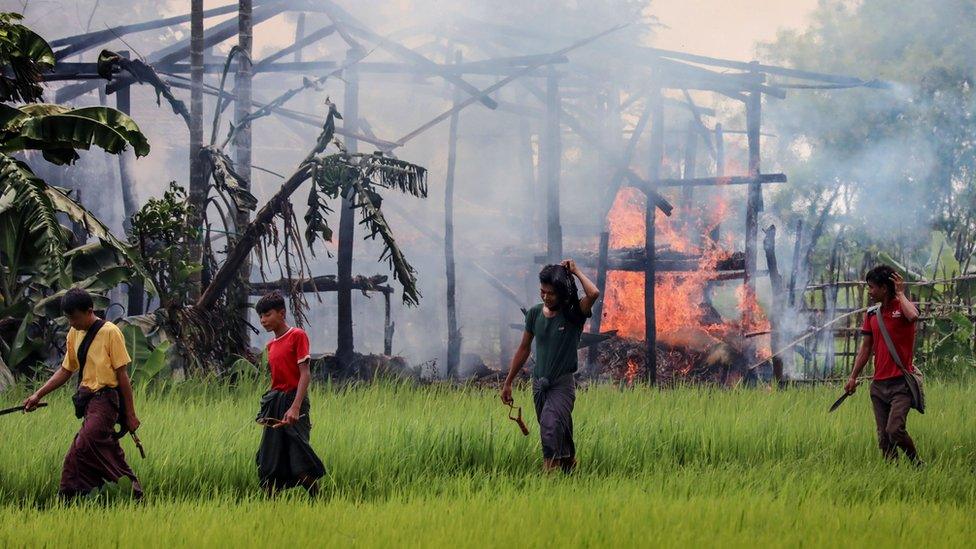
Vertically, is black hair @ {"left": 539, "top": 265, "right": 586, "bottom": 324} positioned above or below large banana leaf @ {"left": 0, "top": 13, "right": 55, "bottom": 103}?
below

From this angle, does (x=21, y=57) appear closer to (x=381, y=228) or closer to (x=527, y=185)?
(x=381, y=228)

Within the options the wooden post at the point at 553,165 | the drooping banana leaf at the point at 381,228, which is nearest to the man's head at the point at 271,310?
the drooping banana leaf at the point at 381,228

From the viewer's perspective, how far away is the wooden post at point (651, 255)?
15250 millimetres

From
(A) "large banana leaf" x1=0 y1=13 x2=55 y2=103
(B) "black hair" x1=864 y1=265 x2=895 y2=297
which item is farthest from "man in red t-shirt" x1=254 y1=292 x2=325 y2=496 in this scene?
(A) "large banana leaf" x1=0 y1=13 x2=55 y2=103

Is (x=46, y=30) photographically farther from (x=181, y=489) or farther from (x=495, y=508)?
(x=495, y=508)

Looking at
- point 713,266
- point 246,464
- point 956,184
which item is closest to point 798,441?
point 246,464

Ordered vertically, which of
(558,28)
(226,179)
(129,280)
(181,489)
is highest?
(558,28)

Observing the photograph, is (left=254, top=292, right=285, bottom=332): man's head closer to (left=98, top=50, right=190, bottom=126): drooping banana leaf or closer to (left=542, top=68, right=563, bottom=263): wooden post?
(left=98, top=50, right=190, bottom=126): drooping banana leaf

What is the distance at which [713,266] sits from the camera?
1598 centimetres

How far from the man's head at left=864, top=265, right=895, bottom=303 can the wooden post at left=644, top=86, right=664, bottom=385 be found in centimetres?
622

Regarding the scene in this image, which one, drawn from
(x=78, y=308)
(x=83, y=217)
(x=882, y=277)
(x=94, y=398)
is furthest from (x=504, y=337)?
(x=78, y=308)

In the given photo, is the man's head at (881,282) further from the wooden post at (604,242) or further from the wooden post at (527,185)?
the wooden post at (527,185)

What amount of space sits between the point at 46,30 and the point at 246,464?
19621mm

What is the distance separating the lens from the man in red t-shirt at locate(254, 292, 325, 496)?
23.3ft
